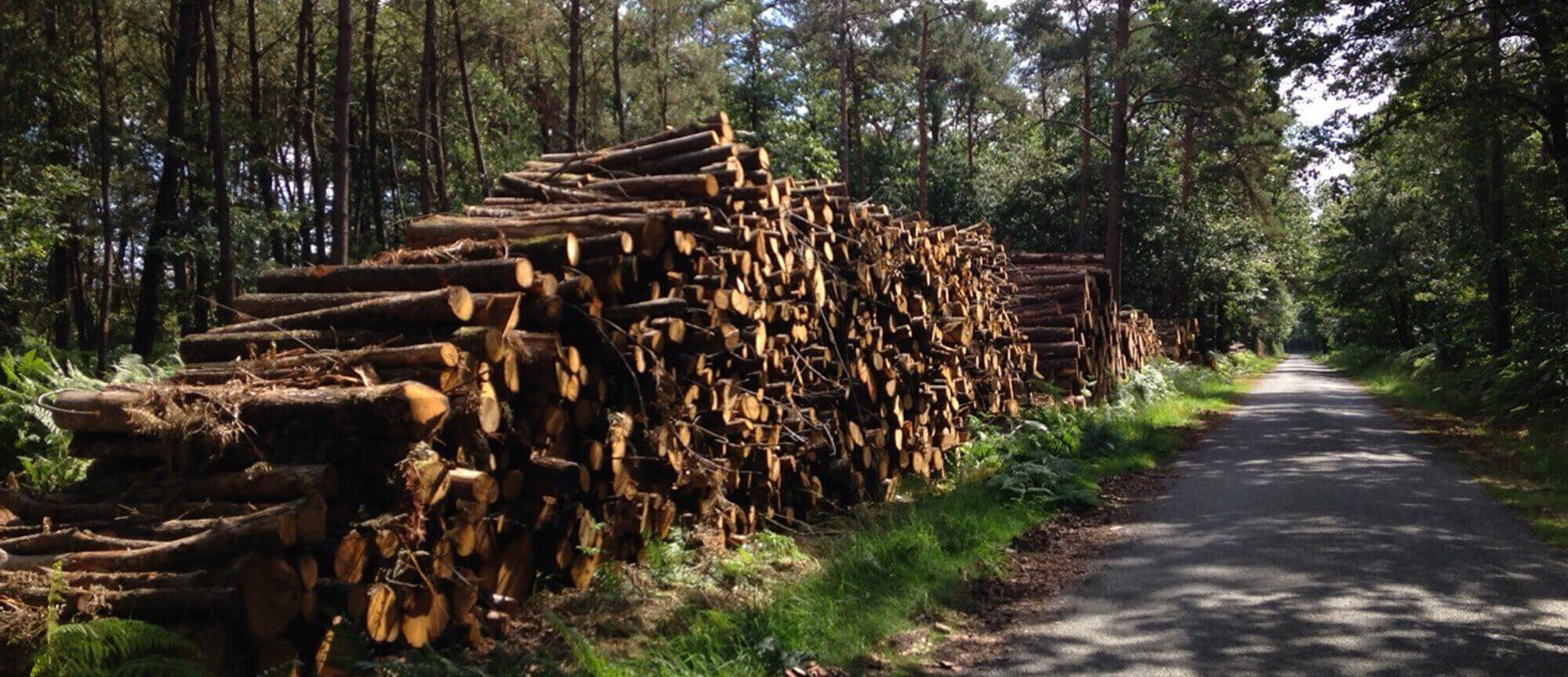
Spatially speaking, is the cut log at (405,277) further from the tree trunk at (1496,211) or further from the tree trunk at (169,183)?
the tree trunk at (1496,211)

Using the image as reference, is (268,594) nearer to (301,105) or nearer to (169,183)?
(169,183)

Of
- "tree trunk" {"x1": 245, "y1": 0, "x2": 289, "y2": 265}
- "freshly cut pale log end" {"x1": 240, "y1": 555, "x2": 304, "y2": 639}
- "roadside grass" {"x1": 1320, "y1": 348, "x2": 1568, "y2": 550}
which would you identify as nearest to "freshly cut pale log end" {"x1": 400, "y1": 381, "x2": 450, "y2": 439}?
"freshly cut pale log end" {"x1": 240, "y1": 555, "x2": 304, "y2": 639}

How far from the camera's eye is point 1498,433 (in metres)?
16.1

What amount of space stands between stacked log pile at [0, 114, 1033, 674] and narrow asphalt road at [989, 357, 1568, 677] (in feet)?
8.27

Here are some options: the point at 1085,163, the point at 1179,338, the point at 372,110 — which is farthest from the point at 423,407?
the point at 1179,338

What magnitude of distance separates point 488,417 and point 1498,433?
638 inches

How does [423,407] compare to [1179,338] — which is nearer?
[423,407]

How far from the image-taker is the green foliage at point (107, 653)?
378 centimetres

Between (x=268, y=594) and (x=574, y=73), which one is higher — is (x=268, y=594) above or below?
below

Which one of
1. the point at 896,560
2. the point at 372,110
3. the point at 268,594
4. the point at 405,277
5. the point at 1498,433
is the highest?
the point at 372,110

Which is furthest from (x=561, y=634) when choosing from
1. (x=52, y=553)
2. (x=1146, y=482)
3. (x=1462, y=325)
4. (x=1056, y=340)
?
(x=1462, y=325)

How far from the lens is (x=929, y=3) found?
3453 cm

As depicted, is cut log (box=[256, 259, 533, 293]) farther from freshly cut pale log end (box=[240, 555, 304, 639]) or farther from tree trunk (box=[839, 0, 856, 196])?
tree trunk (box=[839, 0, 856, 196])

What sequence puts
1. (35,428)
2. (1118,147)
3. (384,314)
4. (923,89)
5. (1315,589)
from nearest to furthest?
(384,314) < (1315,589) < (35,428) < (1118,147) < (923,89)
